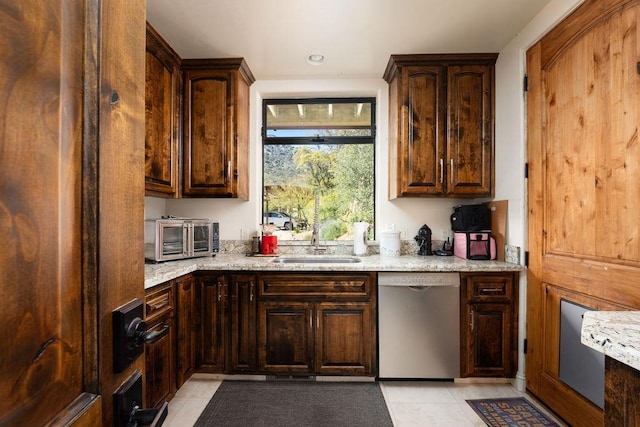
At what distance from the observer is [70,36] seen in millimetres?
406

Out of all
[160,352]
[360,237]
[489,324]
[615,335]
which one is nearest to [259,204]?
[360,237]

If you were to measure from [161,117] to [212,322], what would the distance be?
1.66 meters

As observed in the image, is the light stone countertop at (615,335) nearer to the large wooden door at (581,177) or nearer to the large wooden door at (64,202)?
the large wooden door at (581,177)

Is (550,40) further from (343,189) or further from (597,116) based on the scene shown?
(343,189)

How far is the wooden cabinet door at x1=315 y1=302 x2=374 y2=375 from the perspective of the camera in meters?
2.40

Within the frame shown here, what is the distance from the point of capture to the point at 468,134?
2.70m

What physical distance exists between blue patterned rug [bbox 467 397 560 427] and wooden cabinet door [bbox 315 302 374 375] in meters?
0.79

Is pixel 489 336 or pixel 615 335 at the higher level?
pixel 615 335

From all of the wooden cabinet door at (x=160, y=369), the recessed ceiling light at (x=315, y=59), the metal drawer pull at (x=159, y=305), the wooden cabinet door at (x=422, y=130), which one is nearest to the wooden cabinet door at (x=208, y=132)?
the recessed ceiling light at (x=315, y=59)

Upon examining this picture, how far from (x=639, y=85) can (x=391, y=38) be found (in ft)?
5.09

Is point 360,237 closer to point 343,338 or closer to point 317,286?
point 317,286

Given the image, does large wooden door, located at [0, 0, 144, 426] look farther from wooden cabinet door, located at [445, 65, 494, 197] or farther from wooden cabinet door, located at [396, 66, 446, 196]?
wooden cabinet door, located at [445, 65, 494, 197]

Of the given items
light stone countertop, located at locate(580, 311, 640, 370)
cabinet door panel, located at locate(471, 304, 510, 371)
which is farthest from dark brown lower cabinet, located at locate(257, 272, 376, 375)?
light stone countertop, located at locate(580, 311, 640, 370)

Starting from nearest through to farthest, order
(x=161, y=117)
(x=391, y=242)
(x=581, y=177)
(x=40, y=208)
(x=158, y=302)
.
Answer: (x=40, y=208) < (x=581, y=177) < (x=158, y=302) < (x=161, y=117) < (x=391, y=242)
